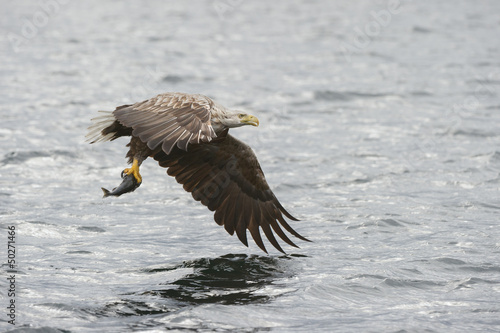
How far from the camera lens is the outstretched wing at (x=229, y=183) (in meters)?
7.77

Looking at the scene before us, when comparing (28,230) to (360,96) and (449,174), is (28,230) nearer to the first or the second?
(449,174)

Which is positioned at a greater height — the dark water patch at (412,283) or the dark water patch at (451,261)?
the dark water patch at (451,261)

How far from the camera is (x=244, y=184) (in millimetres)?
7898

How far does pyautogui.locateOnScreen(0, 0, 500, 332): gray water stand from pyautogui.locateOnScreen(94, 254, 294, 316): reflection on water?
24 mm

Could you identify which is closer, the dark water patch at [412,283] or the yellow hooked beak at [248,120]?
the dark water patch at [412,283]

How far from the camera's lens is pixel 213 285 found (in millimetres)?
6879

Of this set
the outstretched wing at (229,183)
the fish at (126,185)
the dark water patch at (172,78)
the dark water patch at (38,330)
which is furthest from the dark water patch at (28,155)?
the dark water patch at (38,330)

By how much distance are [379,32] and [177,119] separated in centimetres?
1706

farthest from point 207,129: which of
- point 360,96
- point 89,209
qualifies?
point 360,96

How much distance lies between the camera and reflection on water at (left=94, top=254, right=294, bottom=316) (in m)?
6.32

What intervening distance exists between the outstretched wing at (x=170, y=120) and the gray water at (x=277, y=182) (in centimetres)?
127

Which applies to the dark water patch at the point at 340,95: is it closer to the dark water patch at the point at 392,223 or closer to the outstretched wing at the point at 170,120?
the dark water patch at the point at 392,223

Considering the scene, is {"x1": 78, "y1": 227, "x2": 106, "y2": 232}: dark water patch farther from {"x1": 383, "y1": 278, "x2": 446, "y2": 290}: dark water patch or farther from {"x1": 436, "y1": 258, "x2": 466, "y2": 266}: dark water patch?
{"x1": 436, "y1": 258, "x2": 466, "y2": 266}: dark water patch

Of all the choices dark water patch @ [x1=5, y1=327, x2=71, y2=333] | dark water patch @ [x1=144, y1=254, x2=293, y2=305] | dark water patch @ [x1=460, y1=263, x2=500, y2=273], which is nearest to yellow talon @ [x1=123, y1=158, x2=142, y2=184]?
dark water patch @ [x1=144, y1=254, x2=293, y2=305]
